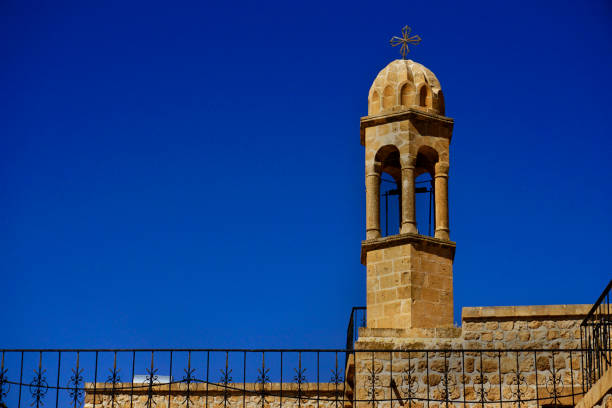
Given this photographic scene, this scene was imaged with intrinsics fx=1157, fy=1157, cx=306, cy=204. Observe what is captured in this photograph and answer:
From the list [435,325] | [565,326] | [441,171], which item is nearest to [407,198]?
[441,171]

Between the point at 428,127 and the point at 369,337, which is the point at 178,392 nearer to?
the point at 369,337

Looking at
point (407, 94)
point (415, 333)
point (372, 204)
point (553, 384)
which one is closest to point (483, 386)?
point (553, 384)

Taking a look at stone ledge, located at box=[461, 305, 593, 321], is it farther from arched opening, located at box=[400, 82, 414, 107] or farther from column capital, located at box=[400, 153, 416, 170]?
arched opening, located at box=[400, 82, 414, 107]

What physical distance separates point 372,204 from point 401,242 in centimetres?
96

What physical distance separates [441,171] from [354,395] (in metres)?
4.60

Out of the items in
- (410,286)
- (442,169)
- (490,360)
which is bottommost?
Answer: (490,360)

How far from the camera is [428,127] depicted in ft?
58.7

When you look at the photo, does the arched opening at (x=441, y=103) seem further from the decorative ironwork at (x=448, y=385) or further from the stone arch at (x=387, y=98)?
the decorative ironwork at (x=448, y=385)

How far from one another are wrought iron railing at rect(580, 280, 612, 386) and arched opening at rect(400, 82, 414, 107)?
4.96 metres

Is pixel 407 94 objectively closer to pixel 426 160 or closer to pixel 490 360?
pixel 426 160

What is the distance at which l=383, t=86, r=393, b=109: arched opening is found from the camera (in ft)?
59.3

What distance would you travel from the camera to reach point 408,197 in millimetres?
17562

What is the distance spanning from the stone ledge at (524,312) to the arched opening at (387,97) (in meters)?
4.27

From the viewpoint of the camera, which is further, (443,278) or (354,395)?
(443,278)
